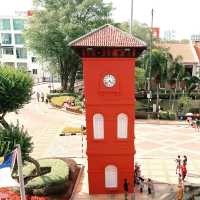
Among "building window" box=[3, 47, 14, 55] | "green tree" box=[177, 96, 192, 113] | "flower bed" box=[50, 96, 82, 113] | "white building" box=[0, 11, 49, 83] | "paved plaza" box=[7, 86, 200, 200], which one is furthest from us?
"building window" box=[3, 47, 14, 55]

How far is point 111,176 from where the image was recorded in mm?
22703

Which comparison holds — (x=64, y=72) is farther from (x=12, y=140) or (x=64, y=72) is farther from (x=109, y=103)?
(x=12, y=140)

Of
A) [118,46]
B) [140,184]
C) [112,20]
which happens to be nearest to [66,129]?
[140,184]

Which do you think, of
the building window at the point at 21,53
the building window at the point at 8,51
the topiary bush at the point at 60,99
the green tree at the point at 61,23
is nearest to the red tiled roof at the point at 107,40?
the topiary bush at the point at 60,99

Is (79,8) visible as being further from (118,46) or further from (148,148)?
(118,46)

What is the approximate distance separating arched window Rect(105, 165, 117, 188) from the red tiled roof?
25.9 ft

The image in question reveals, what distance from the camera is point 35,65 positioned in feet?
293

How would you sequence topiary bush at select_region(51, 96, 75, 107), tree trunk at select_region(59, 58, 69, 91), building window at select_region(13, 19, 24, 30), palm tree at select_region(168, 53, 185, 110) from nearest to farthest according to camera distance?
1. topiary bush at select_region(51, 96, 75, 107)
2. palm tree at select_region(168, 53, 185, 110)
3. tree trunk at select_region(59, 58, 69, 91)
4. building window at select_region(13, 19, 24, 30)

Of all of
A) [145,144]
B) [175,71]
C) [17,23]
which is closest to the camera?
[145,144]

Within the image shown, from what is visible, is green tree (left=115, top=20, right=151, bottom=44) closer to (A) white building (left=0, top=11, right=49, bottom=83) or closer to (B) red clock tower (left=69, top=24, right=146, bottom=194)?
(A) white building (left=0, top=11, right=49, bottom=83)

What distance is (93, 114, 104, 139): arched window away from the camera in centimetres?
2186

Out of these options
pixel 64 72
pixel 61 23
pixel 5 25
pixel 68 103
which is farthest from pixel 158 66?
pixel 5 25

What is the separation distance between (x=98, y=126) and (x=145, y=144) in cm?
1208

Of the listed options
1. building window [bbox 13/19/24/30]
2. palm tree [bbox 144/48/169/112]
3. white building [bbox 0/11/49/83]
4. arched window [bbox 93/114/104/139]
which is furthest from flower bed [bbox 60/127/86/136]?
building window [bbox 13/19/24/30]
